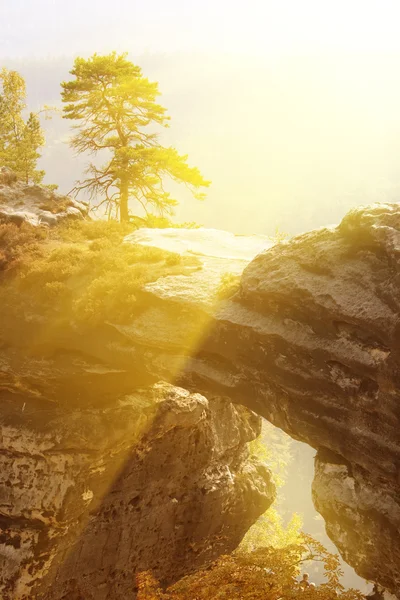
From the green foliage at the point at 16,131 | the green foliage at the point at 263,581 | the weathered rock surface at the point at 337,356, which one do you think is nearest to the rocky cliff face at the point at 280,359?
the weathered rock surface at the point at 337,356

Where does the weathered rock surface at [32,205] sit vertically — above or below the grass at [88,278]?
above

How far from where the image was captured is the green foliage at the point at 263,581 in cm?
1283

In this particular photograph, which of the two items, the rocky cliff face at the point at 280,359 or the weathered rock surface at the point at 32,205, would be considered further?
the weathered rock surface at the point at 32,205

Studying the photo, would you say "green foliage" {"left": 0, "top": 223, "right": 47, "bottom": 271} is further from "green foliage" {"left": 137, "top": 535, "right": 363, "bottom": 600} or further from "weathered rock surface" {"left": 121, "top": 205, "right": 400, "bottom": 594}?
"green foliage" {"left": 137, "top": 535, "right": 363, "bottom": 600}

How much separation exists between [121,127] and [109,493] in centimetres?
1959

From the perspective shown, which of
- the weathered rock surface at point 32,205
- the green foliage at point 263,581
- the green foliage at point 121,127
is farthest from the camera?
the green foliage at point 121,127

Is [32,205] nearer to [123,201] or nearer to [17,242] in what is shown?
[17,242]

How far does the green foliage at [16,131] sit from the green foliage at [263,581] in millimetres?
27379

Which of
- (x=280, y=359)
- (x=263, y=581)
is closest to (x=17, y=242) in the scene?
(x=280, y=359)

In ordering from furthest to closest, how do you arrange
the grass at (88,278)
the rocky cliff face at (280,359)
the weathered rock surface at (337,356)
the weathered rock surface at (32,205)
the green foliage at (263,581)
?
the weathered rock surface at (32,205) → the grass at (88,278) → the green foliage at (263,581) → the rocky cliff face at (280,359) → the weathered rock surface at (337,356)

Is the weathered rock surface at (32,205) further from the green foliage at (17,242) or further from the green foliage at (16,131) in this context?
the green foliage at (16,131)

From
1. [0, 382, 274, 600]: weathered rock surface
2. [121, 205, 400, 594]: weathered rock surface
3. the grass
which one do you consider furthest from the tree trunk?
[121, 205, 400, 594]: weathered rock surface

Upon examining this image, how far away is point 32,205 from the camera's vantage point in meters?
21.5

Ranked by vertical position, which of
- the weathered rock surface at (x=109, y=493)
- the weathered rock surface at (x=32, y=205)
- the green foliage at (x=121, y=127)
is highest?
the green foliage at (x=121, y=127)
